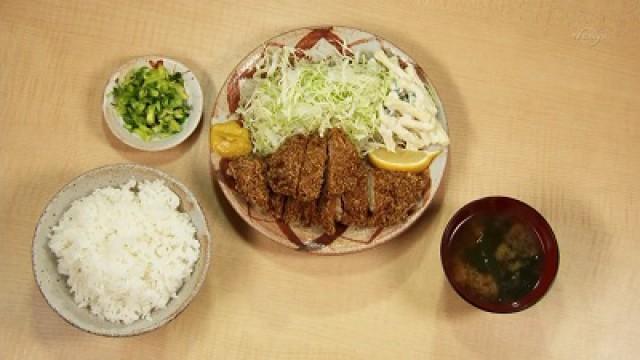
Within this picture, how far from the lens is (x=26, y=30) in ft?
9.53

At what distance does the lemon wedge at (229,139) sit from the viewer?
2.72 meters

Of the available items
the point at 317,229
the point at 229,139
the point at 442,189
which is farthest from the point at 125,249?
the point at 442,189

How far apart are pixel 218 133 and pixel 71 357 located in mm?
1000

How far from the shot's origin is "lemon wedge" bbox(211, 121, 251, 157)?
272cm

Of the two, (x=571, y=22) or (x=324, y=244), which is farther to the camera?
(x=571, y=22)

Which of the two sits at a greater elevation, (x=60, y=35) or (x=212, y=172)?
(x=60, y=35)

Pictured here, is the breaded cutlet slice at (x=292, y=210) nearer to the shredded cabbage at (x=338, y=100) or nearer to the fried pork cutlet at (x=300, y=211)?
the fried pork cutlet at (x=300, y=211)

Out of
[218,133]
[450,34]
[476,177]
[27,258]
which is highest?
[450,34]

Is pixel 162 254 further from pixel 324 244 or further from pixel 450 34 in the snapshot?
pixel 450 34

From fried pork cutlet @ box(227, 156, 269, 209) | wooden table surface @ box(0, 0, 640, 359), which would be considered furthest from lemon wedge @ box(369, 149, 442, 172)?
fried pork cutlet @ box(227, 156, 269, 209)

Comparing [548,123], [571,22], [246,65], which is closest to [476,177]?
[548,123]

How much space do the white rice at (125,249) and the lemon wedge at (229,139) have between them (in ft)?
0.81

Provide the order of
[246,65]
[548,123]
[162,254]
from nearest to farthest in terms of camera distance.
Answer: [162,254] < [246,65] < [548,123]

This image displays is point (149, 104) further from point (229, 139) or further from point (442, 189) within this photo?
point (442, 189)
